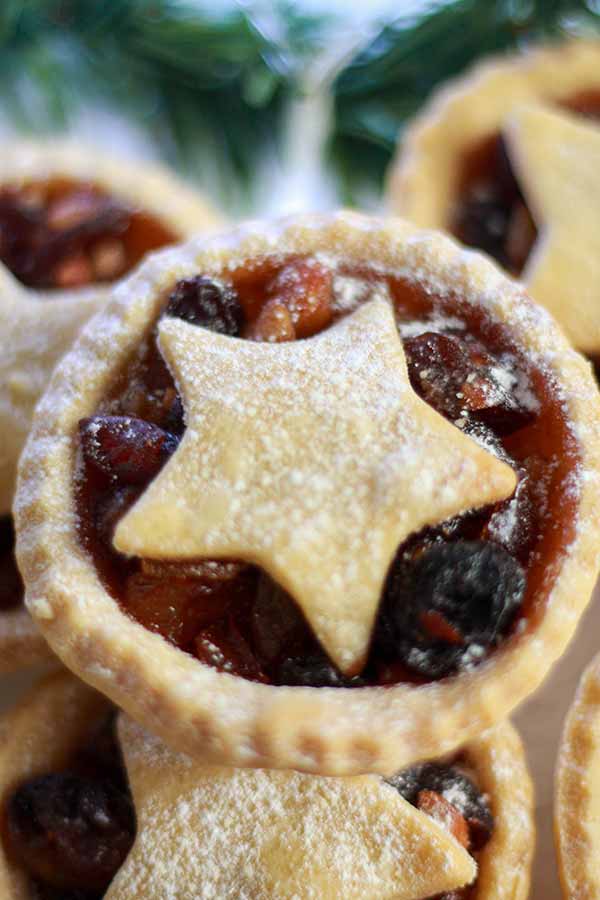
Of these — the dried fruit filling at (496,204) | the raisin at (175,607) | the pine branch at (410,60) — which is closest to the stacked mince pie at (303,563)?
the raisin at (175,607)

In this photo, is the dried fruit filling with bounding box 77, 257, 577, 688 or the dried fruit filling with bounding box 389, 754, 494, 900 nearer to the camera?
the dried fruit filling with bounding box 77, 257, 577, 688

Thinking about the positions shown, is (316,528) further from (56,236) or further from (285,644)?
(56,236)

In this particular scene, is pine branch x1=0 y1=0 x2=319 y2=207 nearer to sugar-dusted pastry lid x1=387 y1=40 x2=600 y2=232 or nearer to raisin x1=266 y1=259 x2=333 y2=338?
sugar-dusted pastry lid x1=387 y1=40 x2=600 y2=232

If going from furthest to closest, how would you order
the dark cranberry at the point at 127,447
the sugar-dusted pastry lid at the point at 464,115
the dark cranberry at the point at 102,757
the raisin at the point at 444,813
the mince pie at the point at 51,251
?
the sugar-dusted pastry lid at the point at 464,115
the mince pie at the point at 51,251
the dark cranberry at the point at 102,757
the raisin at the point at 444,813
the dark cranberry at the point at 127,447

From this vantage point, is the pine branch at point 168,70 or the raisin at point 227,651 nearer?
the raisin at point 227,651

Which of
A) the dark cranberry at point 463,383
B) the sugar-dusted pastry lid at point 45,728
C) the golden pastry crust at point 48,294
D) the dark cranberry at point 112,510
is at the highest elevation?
the dark cranberry at point 463,383

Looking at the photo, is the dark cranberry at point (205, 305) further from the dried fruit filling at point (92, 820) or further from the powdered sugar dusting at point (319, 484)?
the dried fruit filling at point (92, 820)

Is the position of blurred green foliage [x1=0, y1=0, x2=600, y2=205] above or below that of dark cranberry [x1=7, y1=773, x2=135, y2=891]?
above

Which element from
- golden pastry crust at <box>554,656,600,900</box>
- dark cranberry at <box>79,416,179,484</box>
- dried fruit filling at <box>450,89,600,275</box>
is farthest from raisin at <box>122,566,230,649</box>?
dried fruit filling at <box>450,89,600,275</box>
